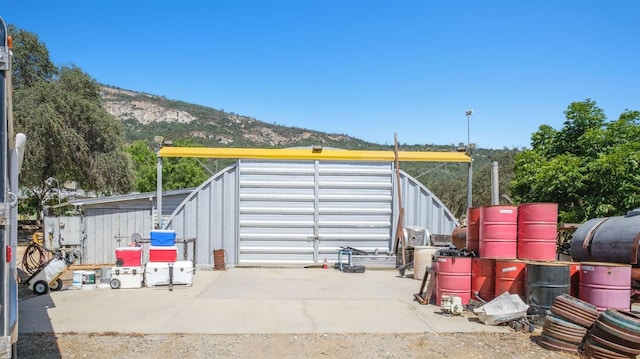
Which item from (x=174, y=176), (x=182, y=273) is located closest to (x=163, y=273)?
(x=182, y=273)

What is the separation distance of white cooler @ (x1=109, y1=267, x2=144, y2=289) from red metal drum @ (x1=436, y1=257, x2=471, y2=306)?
722 centimetres

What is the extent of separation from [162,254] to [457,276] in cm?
711

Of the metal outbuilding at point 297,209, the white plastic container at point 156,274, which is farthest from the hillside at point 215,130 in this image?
the white plastic container at point 156,274

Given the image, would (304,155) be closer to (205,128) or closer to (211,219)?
(211,219)

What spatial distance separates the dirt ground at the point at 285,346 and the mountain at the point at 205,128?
59804mm

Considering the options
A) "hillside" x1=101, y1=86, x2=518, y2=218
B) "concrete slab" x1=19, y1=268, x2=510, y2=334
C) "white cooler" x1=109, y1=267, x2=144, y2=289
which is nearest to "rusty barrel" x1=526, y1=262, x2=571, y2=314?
"concrete slab" x1=19, y1=268, x2=510, y2=334

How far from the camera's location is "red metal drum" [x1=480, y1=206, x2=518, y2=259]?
9.59m

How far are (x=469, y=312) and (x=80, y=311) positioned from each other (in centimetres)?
727

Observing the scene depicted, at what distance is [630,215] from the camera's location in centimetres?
1048

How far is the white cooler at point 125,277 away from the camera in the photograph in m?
12.0

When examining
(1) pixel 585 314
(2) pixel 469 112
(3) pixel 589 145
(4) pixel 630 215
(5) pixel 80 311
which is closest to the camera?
(1) pixel 585 314

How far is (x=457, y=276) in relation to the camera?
32.0ft

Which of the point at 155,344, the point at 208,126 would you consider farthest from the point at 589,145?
the point at 208,126

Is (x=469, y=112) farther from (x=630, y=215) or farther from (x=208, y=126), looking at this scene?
(x=208, y=126)
